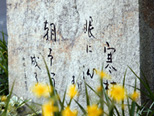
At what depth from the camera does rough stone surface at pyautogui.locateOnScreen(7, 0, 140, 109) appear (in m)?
1.55

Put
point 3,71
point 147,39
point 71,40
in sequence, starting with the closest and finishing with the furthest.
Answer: point 147,39 < point 71,40 < point 3,71

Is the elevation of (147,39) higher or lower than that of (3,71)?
higher

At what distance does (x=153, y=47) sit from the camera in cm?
167

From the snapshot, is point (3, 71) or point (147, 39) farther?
point (3, 71)

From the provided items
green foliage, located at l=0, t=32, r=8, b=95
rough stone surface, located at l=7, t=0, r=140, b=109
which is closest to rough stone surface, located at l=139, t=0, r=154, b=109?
rough stone surface, located at l=7, t=0, r=140, b=109

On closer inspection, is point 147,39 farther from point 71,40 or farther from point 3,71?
point 3,71

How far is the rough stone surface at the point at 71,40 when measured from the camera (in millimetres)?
1552

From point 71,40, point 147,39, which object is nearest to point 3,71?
point 71,40

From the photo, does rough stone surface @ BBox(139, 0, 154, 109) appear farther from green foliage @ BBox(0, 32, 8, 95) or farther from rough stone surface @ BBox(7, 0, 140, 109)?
green foliage @ BBox(0, 32, 8, 95)

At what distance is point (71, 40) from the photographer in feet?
5.92

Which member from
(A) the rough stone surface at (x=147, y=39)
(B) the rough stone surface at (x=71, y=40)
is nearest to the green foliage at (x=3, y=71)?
(B) the rough stone surface at (x=71, y=40)

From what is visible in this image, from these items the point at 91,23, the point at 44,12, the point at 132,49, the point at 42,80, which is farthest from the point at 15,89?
the point at 132,49

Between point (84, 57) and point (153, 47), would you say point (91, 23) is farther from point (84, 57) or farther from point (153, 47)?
point (153, 47)

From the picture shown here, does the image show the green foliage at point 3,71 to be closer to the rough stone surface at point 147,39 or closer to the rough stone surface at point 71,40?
the rough stone surface at point 71,40
